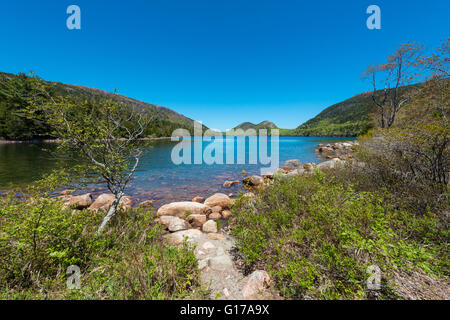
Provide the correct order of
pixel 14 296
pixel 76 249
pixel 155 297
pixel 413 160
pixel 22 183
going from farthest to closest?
pixel 22 183, pixel 413 160, pixel 76 249, pixel 155 297, pixel 14 296

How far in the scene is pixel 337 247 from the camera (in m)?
3.57

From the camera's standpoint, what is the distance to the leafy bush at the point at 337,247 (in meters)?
2.77

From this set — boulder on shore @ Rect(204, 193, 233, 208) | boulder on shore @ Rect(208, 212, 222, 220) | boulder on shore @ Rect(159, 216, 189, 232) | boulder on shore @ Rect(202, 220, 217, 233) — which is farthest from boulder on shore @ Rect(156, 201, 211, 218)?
boulder on shore @ Rect(202, 220, 217, 233)

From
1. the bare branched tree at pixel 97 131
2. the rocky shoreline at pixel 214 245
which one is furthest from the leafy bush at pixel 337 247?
the bare branched tree at pixel 97 131

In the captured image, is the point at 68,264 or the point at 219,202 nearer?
the point at 68,264

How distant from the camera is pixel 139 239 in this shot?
484 centimetres

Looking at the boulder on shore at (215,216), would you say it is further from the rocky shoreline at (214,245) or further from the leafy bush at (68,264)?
the leafy bush at (68,264)

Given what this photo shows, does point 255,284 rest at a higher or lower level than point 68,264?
lower

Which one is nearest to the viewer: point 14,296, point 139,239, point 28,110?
point 14,296

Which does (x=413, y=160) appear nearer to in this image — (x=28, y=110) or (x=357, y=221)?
(x=357, y=221)

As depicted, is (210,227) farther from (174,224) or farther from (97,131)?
(97,131)

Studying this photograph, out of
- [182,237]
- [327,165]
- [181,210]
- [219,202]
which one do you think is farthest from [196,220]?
[327,165]

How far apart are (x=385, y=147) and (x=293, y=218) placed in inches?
227
